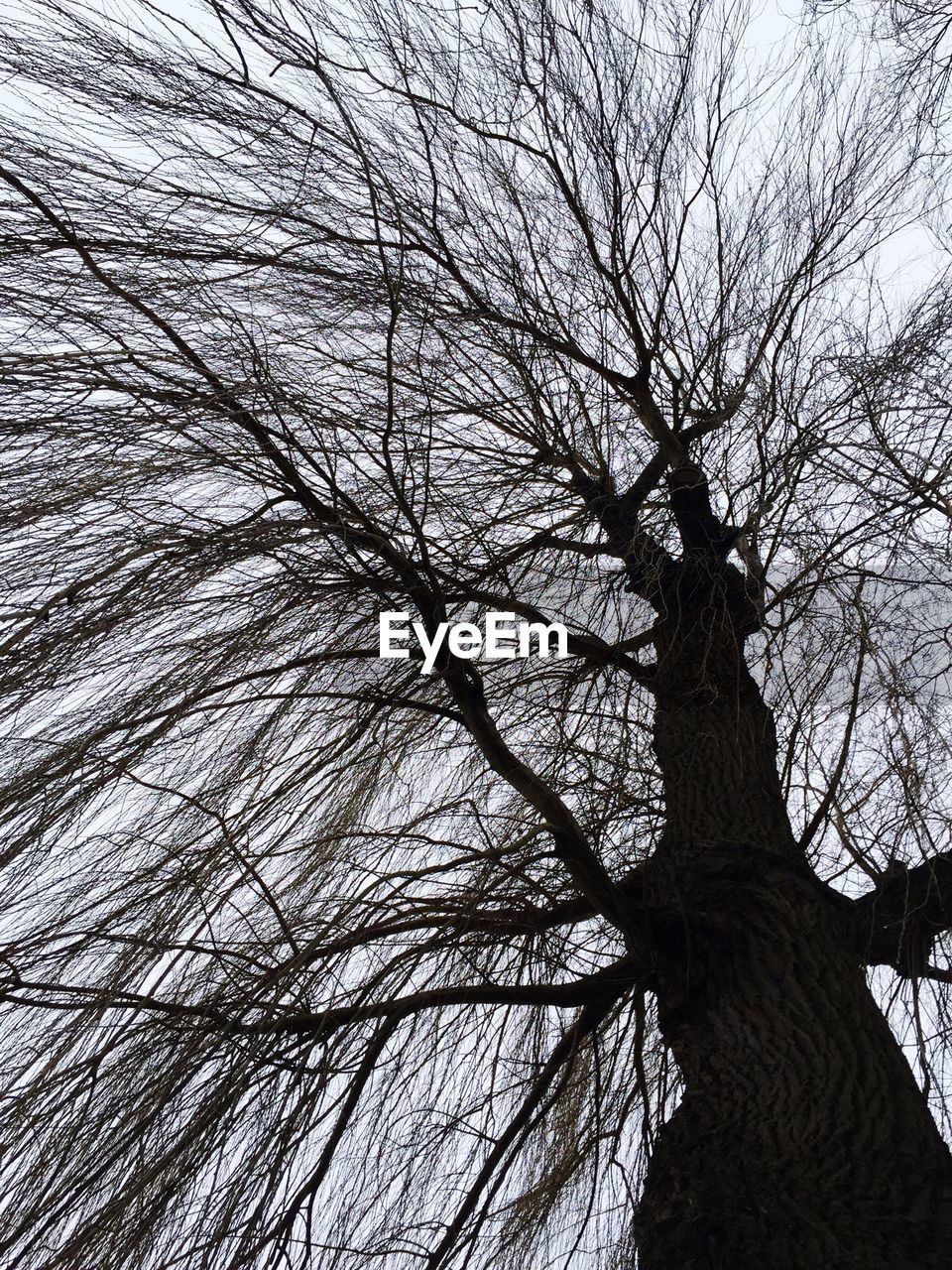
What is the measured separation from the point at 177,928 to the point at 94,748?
12.8 inches

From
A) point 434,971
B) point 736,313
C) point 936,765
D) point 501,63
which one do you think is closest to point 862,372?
point 736,313

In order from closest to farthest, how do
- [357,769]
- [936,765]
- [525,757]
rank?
[936,765], [357,769], [525,757]

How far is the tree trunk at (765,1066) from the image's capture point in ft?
5.18

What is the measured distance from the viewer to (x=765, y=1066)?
6.06ft

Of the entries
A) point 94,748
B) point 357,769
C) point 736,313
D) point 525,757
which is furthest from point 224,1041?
point 736,313

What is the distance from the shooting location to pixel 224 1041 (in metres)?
1.78

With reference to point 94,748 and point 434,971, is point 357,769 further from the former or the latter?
point 94,748

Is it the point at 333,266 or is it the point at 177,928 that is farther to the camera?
the point at 333,266

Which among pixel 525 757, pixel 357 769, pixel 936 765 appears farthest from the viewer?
pixel 525 757

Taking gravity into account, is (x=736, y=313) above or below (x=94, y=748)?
above

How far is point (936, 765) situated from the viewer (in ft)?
7.20

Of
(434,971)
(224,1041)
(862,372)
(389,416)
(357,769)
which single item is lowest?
(224,1041)

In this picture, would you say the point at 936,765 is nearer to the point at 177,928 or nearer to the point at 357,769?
the point at 357,769

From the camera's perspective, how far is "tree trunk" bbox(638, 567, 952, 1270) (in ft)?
5.18
